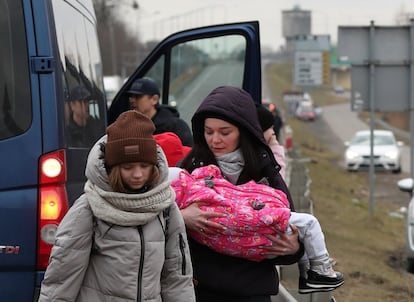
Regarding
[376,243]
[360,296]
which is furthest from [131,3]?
[360,296]

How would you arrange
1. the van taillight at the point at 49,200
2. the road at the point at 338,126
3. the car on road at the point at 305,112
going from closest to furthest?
the van taillight at the point at 49,200
the road at the point at 338,126
the car on road at the point at 305,112

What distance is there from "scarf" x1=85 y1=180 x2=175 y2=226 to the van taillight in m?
0.97

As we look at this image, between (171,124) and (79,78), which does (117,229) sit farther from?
(171,124)

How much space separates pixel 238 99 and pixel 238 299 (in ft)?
2.74

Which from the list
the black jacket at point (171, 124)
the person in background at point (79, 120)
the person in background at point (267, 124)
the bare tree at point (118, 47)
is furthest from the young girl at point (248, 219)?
the bare tree at point (118, 47)

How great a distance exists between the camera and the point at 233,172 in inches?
163

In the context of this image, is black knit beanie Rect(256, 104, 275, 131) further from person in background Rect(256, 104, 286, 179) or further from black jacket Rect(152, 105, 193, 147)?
black jacket Rect(152, 105, 193, 147)

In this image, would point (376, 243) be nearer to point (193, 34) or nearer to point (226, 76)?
point (226, 76)

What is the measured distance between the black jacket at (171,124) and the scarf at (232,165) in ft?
8.93

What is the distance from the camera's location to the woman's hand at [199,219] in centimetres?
393

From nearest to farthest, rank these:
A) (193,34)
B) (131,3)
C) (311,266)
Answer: (311,266)
(193,34)
(131,3)

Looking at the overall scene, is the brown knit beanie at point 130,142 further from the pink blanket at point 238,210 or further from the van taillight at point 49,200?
the van taillight at point 49,200

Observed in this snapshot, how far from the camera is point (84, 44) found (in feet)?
19.8

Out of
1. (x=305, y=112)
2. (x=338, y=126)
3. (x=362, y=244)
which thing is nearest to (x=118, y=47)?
(x=305, y=112)
